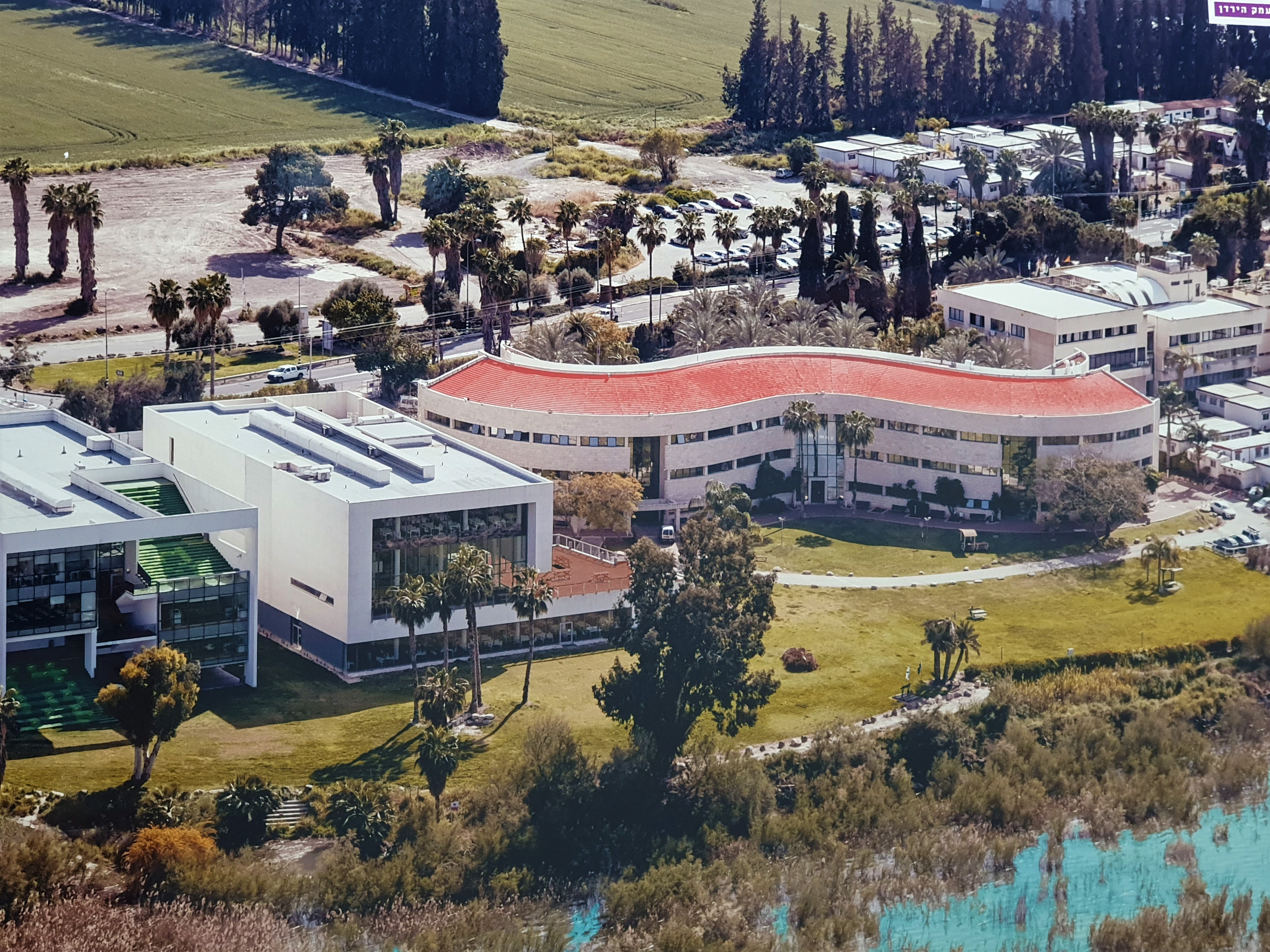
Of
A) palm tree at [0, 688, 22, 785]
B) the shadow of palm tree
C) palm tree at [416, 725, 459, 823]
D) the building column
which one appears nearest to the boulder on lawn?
the shadow of palm tree

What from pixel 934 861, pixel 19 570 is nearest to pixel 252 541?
pixel 19 570

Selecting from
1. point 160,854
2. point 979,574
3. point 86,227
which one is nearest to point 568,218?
point 86,227

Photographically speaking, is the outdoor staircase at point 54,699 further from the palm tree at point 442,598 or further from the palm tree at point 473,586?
the palm tree at point 473,586

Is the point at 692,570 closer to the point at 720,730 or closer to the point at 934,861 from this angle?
the point at 720,730

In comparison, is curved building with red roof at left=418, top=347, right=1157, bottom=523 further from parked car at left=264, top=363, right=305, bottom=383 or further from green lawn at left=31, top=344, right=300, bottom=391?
green lawn at left=31, top=344, right=300, bottom=391

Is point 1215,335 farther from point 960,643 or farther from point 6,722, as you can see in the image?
point 6,722

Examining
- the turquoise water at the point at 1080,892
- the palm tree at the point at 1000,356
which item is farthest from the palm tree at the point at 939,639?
the palm tree at the point at 1000,356
